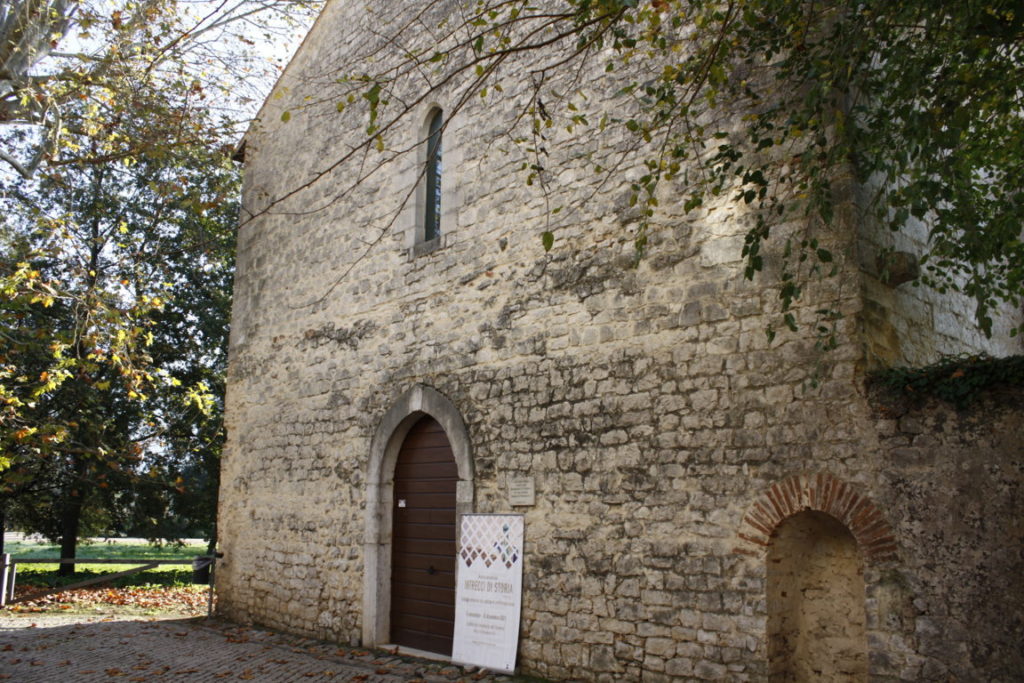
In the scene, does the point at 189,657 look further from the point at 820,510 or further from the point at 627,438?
the point at 820,510

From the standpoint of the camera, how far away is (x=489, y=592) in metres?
7.20

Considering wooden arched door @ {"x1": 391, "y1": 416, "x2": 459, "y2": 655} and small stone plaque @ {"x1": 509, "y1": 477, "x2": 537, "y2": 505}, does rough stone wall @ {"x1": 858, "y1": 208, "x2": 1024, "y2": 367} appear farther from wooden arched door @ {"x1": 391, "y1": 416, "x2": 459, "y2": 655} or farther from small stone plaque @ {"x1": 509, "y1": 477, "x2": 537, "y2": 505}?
wooden arched door @ {"x1": 391, "y1": 416, "x2": 459, "y2": 655}

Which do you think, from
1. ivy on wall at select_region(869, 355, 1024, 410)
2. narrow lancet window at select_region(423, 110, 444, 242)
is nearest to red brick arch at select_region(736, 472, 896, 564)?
ivy on wall at select_region(869, 355, 1024, 410)

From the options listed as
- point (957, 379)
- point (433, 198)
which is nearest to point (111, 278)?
point (433, 198)

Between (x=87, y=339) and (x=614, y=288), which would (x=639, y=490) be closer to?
(x=614, y=288)

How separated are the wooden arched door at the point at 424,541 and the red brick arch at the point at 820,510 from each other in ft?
10.9

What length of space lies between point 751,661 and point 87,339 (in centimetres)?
825

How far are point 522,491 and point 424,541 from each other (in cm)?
180

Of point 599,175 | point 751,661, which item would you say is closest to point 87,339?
point 599,175

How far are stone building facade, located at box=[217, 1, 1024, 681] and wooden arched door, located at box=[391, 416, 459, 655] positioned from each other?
0.53ft

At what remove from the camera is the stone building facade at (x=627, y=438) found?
4.84 meters

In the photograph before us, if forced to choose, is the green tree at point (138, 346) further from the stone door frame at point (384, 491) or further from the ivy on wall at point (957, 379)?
the ivy on wall at point (957, 379)

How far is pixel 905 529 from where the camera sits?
4.88 metres

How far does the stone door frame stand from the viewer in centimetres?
821
